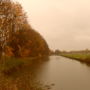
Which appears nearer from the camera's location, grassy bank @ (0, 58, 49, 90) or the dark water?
grassy bank @ (0, 58, 49, 90)

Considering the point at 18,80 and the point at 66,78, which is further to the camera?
the point at 66,78

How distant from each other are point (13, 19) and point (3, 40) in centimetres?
370

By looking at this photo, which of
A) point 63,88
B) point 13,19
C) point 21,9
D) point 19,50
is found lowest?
point 63,88

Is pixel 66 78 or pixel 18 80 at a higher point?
pixel 18 80

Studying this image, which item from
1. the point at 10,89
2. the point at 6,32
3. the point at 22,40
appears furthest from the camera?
the point at 22,40

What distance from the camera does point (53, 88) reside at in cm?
1633

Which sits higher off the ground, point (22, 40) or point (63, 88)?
point (22, 40)

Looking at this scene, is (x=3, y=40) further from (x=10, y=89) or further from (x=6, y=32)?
(x=10, y=89)

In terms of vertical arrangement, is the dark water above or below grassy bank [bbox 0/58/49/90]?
below

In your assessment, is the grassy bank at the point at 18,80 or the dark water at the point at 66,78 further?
the dark water at the point at 66,78

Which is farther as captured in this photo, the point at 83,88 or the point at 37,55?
the point at 37,55

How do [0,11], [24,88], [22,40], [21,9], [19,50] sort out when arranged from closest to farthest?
[24,88]
[0,11]
[21,9]
[19,50]
[22,40]

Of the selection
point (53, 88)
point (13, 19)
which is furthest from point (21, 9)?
point (53, 88)

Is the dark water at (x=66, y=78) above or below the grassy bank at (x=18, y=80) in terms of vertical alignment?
below
